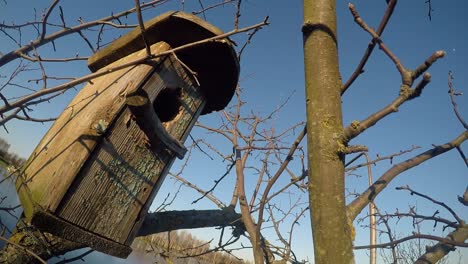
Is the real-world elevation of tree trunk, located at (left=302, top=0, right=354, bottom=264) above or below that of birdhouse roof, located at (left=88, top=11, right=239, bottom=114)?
below

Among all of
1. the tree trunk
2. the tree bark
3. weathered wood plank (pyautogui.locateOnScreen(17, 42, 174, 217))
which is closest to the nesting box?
weathered wood plank (pyautogui.locateOnScreen(17, 42, 174, 217))

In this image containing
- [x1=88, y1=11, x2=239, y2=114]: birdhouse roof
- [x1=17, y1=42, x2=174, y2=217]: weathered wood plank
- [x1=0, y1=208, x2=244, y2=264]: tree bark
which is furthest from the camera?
[x1=88, y1=11, x2=239, y2=114]: birdhouse roof

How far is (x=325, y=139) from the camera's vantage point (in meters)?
0.79

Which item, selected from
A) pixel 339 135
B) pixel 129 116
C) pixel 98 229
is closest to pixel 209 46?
pixel 129 116

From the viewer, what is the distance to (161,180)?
1847 mm

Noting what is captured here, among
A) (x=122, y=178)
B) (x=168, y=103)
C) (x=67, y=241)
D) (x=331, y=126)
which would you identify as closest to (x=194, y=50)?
(x=168, y=103)

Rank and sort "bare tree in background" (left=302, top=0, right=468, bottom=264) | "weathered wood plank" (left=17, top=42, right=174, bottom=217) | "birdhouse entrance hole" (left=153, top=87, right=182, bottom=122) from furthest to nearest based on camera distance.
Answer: "birdhouse entrance hole" (left=153, top=87, right=182, bottom=122) < "weathered wood plank" (left=17, top=42, right=174, bottom=217) < "bare tree in background" (left=302, top=0, right=468, bottom=264)

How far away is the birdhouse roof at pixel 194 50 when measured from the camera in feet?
6.10

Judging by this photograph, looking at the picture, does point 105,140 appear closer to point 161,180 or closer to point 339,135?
point 161,180

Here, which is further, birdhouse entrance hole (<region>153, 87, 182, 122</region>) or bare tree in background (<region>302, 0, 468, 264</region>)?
birdhouse entrance hole (<region>153, 87, 182, 122</region>)

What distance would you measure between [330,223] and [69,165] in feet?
4.00

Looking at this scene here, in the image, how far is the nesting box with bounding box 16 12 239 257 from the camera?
55.2 inches

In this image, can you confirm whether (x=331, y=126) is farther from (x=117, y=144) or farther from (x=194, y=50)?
(x=194, y=50)

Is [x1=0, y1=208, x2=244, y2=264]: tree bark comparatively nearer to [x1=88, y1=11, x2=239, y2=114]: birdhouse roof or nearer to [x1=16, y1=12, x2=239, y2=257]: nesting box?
[x1=16, y1=12, x2=239, y2=257]: nesting box
